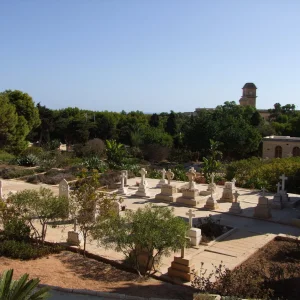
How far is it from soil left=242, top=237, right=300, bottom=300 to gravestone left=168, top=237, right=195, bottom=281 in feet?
6.19

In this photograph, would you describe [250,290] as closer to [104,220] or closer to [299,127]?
[104,220]

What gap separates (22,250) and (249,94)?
10198 centimetres

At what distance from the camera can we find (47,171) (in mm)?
26156

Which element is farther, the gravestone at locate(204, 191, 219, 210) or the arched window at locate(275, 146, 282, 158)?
the arched window at locate(275, 146, 282, 158)

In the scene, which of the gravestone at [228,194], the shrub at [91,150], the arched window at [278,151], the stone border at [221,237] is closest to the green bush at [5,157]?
the shrub at [91,150]

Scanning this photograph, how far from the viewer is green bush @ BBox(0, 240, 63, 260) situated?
10.5 metres

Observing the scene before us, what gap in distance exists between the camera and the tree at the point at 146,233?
8922mm

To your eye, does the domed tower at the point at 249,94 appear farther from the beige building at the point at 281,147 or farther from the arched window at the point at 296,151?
the arched window at the point at 296,151

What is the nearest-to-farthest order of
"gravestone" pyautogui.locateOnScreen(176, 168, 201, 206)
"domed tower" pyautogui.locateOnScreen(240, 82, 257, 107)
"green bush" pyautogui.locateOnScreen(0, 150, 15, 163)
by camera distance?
"gravestone" pyautogui.locateOnScreen(176, 168, 201, 206) → "green bush" pyautogui.locateOnScreen(0, 150, 15, 163) → "domed tower" pyautogui.locateOnScreen(240, 82, 257, 107)

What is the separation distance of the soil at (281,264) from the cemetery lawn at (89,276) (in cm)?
208

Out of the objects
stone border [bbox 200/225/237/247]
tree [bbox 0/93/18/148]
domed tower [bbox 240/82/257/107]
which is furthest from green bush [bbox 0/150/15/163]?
domed tower [bbox 240/82/257/107]

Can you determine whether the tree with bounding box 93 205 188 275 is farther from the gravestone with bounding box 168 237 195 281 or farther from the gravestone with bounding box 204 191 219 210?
the gravestone with bounding box 204 191 219 210

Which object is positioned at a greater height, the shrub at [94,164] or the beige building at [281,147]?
the beige building at [281,147]

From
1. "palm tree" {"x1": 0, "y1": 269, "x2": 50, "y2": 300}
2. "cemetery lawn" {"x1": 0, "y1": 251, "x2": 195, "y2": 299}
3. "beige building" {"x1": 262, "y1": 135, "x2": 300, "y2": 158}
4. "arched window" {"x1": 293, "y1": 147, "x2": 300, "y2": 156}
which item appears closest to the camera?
"palm tree" {"x1": 0, "y1": 269, "x2": 50, "y2": 300}
